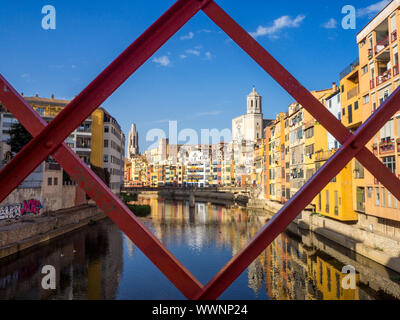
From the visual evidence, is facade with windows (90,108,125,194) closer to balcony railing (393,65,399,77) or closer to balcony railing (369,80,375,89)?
balcony railing (369,80,375,89)

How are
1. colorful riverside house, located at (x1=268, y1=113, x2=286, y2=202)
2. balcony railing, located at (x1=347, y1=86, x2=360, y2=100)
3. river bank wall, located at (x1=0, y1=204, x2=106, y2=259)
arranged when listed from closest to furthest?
1. river bank wall, located at (x1=0, y1=204, x2=106, y2=259)
2. balcony railing, located at (x1=347, y1=86, x2=360, y2=100)
3. colorful riverside house, located at (x1=268, y1=113, x2=286, y2=202)

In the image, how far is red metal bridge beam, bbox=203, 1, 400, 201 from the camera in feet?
6.59

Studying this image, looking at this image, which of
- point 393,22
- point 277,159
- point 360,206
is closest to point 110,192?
point 393,22

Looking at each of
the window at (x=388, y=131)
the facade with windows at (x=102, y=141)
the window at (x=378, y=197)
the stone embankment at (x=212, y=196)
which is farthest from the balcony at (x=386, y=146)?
the stone embankment at (x=212, y=196)

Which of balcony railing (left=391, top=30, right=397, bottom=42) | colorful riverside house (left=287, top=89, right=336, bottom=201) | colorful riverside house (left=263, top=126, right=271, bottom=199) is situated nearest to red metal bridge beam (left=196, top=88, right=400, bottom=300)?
balcony railing (left=391, top=30, right=397, bottom=42)

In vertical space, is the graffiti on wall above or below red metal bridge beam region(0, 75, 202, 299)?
below

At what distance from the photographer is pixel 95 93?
1860 mm

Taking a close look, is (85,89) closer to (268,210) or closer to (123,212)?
(123,212)

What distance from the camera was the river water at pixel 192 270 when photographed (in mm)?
17672

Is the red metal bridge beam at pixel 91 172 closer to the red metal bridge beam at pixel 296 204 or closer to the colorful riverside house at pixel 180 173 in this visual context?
the red metal bridge beam at pixel 296 204

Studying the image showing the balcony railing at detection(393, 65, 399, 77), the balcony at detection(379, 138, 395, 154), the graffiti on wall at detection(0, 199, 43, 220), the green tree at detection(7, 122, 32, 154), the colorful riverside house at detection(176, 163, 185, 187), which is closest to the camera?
the balcony railing at detection(393, 65, 399, 77)

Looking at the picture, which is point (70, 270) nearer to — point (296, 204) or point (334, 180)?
point (296, 204)

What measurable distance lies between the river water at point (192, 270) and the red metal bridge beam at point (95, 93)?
17.1 metres
